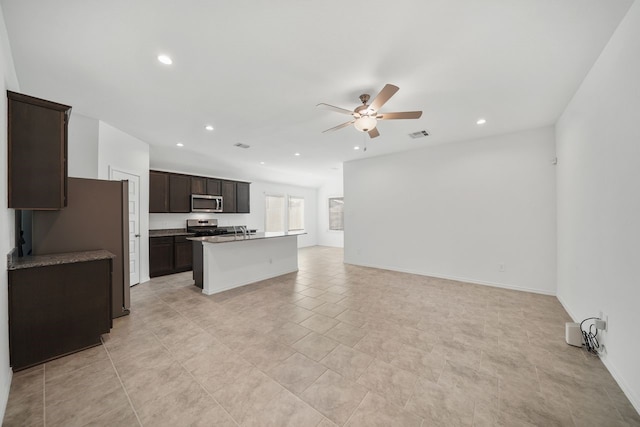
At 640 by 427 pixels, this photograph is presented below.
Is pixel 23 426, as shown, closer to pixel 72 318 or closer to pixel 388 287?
pixel 72 318

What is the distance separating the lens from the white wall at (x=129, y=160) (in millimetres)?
3705

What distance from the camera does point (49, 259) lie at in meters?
2.26

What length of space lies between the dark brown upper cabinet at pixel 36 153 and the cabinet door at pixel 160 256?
9.25ft

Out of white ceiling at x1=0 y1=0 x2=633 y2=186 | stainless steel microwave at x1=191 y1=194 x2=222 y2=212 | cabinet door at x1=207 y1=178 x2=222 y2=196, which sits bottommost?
stainless steel microwave at x1=191 y1=194 x2=222 y2=212

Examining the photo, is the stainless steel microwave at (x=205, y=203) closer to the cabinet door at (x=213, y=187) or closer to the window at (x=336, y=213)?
the cabinet door at (x=213, y=187)

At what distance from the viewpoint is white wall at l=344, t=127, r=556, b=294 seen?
155 inches

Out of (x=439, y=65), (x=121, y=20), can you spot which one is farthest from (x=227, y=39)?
(x=439, y=65)

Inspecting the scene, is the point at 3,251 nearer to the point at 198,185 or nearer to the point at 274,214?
the point at 198,185

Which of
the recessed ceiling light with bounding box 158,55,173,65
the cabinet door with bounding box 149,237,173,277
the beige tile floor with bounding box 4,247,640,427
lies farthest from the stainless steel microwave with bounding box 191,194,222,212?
the recessed ceiling light with bounding box 158,55,173,65

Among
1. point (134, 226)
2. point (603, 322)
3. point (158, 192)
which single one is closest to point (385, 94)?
point (603, 322)

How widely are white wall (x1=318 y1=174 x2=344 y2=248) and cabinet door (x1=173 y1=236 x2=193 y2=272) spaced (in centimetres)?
535

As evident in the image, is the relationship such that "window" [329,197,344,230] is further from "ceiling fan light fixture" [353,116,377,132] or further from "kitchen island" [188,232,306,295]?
"ceiling fan light fixture" [353,116,377,132]

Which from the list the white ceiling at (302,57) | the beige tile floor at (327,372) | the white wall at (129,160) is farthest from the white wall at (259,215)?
the beige tile floor at (327,372)

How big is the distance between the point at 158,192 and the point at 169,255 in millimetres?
1447
